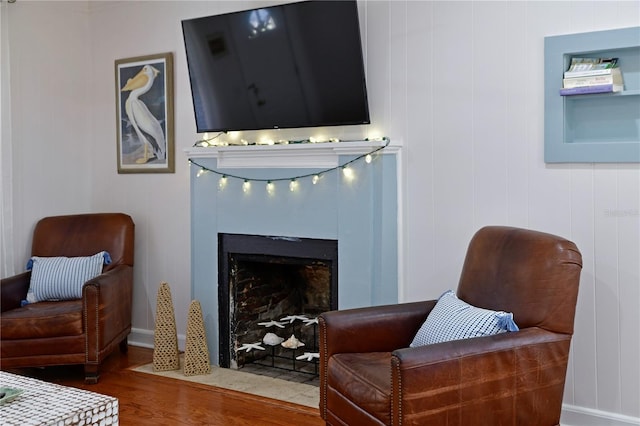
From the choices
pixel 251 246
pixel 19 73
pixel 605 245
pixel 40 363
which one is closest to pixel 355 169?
pixel 251 246

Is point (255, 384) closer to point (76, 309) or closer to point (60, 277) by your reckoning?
point (76, 309)

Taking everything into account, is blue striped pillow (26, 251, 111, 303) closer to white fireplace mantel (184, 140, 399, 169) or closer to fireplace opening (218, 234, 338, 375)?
fireplace opening (218, 234, 338, 375)

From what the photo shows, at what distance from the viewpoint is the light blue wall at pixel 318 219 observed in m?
3.41

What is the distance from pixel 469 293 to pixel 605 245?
2.20ft

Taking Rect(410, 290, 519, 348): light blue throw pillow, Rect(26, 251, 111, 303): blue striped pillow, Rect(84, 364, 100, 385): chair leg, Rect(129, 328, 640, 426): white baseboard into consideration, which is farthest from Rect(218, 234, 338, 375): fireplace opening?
Rect(129, 328, 640, 426): white baseboard

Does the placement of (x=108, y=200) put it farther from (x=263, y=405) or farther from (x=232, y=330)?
(x=263, y=405)

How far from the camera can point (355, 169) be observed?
3473 mm

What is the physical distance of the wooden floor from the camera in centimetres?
314

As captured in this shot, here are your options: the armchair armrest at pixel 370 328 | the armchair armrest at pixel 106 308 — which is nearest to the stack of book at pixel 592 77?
the armchair armrest at pixel 370 328

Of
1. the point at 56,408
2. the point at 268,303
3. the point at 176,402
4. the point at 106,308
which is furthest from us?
the point at 268,303

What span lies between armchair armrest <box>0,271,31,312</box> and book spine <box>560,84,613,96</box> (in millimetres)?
3338

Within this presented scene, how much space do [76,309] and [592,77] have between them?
2.97m

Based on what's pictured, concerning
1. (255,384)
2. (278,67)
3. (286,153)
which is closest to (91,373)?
(255,384)

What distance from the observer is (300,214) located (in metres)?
3.68
